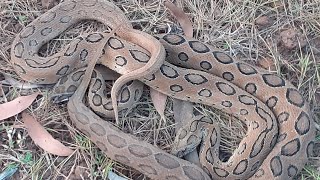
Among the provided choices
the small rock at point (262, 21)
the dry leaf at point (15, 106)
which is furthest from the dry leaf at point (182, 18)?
the dry leaf at point (15, 106)

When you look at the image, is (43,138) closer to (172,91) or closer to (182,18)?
(172,91)

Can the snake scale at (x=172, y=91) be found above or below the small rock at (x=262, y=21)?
below

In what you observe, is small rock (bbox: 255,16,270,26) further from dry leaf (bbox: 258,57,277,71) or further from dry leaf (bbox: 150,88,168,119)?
dry leaf (bbox: 150,88,168,119)

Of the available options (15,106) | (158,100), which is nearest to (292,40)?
(158,100)

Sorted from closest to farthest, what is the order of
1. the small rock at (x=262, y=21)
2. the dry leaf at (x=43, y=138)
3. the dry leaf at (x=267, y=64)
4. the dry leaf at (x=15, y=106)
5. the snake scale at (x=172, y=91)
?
1. the snake scale at (x=172, y=91)
2. the dry leaf at (x=43, y=138)
3. the dry leaf at (x=15, y=106)
4. the dry leaf at (x=267, y=64)
5. the small rock at (x=262, y=21)

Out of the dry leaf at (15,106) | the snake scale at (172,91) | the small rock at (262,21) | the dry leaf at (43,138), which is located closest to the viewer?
the snake scale at (172,91)

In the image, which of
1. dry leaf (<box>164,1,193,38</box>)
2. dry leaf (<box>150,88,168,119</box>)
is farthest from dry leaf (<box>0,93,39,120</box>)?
dry leaf (<box>164,1,193,38</box>)

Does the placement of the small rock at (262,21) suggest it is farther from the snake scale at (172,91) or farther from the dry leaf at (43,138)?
the dry leaf at (43,138)
